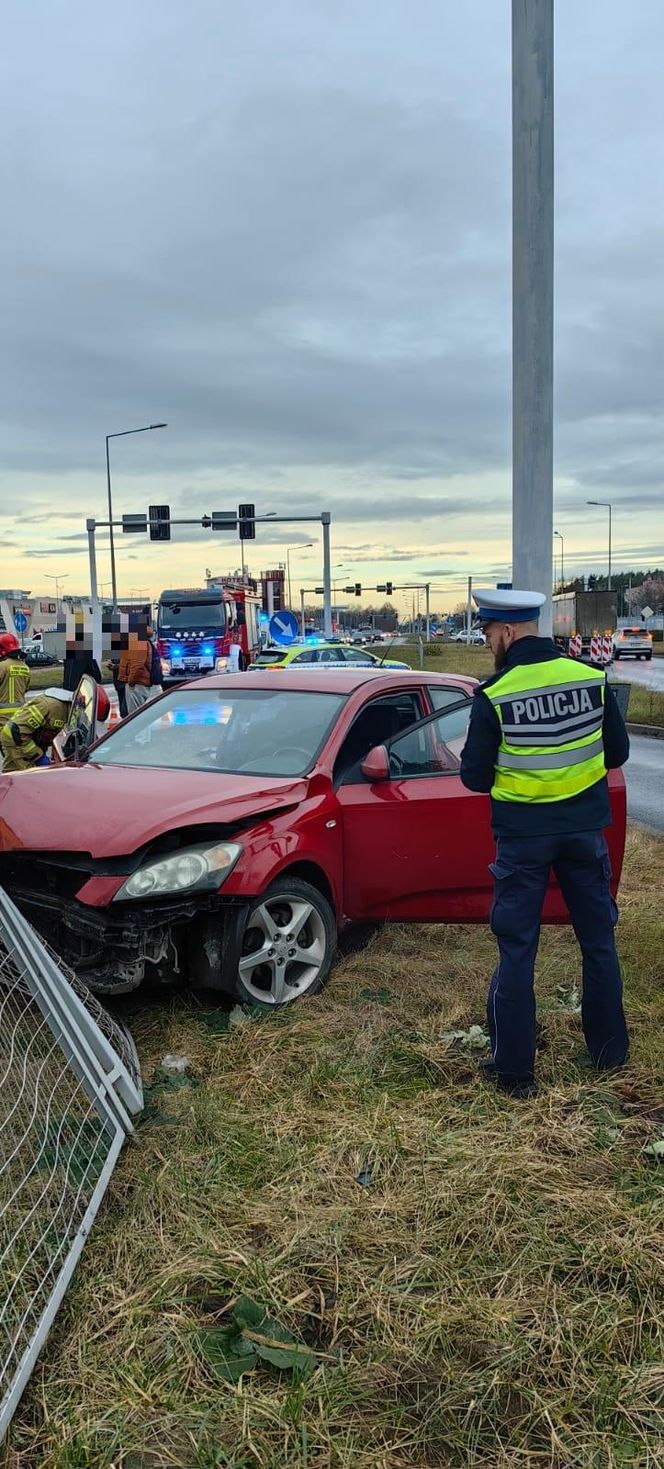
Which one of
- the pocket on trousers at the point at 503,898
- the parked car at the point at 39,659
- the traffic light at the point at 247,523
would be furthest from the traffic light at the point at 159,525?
the pocket on trousers at the point at 503,898

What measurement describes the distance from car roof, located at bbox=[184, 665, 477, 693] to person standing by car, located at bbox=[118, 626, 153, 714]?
21.9 feet

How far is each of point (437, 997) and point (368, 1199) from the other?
156 centimetres

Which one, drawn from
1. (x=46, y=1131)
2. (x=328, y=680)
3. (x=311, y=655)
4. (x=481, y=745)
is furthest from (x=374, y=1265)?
(x=311, y=655)

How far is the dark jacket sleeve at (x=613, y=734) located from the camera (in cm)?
Answer: 358

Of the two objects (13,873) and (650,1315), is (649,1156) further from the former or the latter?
(13,873)

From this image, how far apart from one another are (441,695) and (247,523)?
2964 centimetres

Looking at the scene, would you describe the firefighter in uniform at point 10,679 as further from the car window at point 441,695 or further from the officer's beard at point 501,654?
the officer's beard at point 501,654

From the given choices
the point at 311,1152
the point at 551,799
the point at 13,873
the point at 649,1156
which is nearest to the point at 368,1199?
the point at 311,1152

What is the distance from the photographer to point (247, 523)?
34.5 meters

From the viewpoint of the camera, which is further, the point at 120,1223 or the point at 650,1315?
the point at 120,1223

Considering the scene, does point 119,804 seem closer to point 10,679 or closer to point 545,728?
point 545,728

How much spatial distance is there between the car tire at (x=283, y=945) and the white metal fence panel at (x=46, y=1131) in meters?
0.56

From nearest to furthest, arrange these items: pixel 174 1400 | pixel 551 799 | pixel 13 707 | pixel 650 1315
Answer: pixel 174 1400
pixel 650 1315
pixel 551 799
pixel 13 707

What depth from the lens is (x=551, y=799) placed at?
3.42 metres
